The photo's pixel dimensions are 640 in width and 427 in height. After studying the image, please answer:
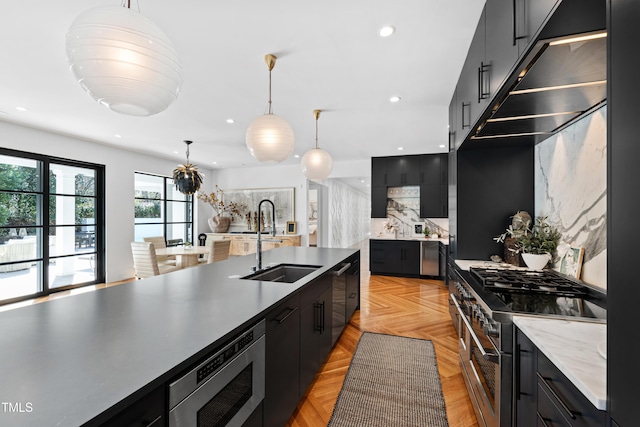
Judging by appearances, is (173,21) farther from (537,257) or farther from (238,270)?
(537,257)

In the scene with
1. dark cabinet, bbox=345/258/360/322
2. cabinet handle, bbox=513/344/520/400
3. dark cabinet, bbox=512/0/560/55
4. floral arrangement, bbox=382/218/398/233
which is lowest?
dark cabinet, bbox=345/258/360/322

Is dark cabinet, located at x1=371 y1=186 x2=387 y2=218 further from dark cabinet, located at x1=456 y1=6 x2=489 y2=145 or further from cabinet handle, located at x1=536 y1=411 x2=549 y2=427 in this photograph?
cabinet handle, located at x1=536 y1=411 x2=549 y2=427

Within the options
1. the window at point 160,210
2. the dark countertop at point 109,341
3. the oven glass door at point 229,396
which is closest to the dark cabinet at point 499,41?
the dark countertop at point 109,341

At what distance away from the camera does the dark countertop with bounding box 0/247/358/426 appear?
2.25 ft

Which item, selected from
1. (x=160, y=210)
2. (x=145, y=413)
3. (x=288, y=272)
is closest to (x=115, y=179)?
(x=160, y=210)

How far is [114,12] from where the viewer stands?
44.1 inches

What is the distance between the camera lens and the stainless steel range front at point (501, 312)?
4.27 ft

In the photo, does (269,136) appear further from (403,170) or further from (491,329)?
(403,170)

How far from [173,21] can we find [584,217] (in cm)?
294

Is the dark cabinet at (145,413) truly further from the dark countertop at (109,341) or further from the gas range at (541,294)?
the gas range at (541,294)

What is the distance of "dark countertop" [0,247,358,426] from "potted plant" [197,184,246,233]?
640cm

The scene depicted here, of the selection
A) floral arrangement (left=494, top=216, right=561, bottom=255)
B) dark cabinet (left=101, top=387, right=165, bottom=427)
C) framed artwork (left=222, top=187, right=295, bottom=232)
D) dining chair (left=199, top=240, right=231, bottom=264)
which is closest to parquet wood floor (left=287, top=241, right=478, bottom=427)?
floral arrangement (left=494, top=216, right=561, bottom=255)

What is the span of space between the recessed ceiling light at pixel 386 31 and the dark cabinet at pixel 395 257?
4330 mm

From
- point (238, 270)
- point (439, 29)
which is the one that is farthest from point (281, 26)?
point (238, 270)
